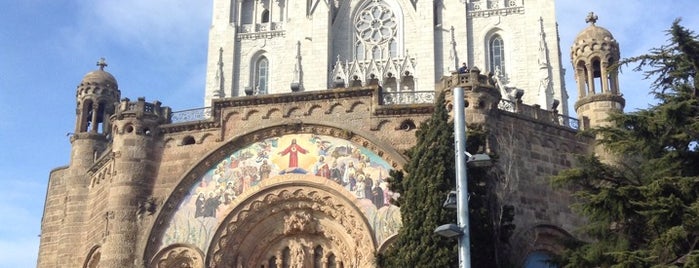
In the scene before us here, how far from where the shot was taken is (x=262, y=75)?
54.7 metres

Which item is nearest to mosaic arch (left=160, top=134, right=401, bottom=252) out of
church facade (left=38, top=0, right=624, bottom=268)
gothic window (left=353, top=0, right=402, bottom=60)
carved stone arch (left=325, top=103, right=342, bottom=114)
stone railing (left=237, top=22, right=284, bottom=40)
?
church facade (left=38, top=0, right=624, bottom=268)

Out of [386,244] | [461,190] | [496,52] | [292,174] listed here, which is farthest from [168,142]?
[496,52]

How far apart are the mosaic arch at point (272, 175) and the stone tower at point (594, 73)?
269 inches

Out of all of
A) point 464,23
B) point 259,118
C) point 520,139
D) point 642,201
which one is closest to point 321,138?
point 259,118

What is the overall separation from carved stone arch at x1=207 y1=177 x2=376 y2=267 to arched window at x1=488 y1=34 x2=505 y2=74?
28.8m

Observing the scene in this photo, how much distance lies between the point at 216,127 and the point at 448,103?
22.3 feet

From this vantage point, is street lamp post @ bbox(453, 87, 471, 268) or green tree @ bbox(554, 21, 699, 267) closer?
street lamp post @ bbox(453, 87, 471, 268)

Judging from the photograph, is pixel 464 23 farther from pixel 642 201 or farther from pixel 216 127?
pixel 642 201

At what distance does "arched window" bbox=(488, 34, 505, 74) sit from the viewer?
168ft

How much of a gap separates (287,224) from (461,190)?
10.9 m

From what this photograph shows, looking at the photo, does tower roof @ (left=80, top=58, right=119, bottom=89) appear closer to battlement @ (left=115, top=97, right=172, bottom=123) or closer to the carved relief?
battlement @ (left=115, top=97, right=172, bottom=123)

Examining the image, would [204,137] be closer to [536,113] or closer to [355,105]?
[355,105]

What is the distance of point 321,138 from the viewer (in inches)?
975

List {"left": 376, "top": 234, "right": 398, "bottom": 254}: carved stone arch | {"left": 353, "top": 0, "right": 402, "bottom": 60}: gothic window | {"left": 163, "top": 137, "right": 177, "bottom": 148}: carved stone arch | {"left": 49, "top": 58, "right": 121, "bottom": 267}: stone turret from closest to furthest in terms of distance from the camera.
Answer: {"left": 376, "top": 234, "right": 398, "bottom": 254}: carved stone arch, {"left": 163, "top": 137, "right": 177, "bottom": 148}: carved stone arch, {"left": 49, "top": 58, "right": 121, "bottom": 267}: stone turret, {"left": 353, "top": 0, "right": 402, "bottom": 60}: gothic window
